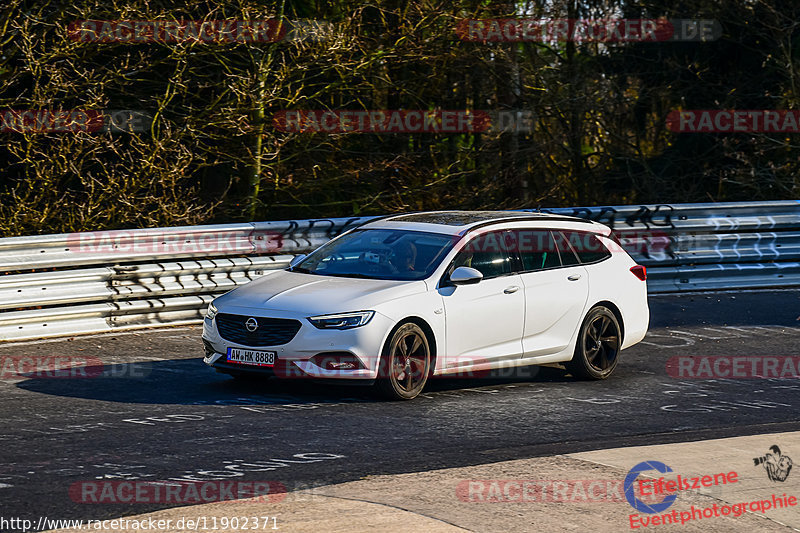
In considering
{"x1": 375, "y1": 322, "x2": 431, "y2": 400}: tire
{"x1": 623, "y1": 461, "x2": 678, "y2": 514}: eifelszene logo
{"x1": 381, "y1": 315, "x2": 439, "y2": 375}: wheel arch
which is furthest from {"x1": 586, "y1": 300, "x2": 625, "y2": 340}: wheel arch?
{"x1": 623, "y1": 461, "x2": 678, "y2": 514}: eifelszene logo

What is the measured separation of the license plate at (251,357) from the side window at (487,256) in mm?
1895

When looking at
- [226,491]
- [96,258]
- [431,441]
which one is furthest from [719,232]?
[226,491]

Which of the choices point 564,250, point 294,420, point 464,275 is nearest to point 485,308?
point 464,275

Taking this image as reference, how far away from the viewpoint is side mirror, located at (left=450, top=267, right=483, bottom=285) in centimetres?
1030

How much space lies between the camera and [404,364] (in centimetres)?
997

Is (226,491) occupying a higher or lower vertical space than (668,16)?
lower

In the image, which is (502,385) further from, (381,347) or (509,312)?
(381,347)

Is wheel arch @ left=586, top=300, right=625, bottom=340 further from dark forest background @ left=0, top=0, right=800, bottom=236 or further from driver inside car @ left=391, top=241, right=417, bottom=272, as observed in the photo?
dark forest background @ left=0, top=0, right=800, bottom=236

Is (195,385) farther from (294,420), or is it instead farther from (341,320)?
(294,420)

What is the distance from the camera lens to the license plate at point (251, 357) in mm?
9789

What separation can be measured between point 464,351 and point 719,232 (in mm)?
8923

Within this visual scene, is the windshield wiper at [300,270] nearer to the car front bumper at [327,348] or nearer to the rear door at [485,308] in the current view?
the car front bumper at [327,348]

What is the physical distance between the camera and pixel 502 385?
36.3 feet

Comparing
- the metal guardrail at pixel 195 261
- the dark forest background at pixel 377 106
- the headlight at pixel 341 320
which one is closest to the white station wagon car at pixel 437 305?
the headlight at pixel 341 320
